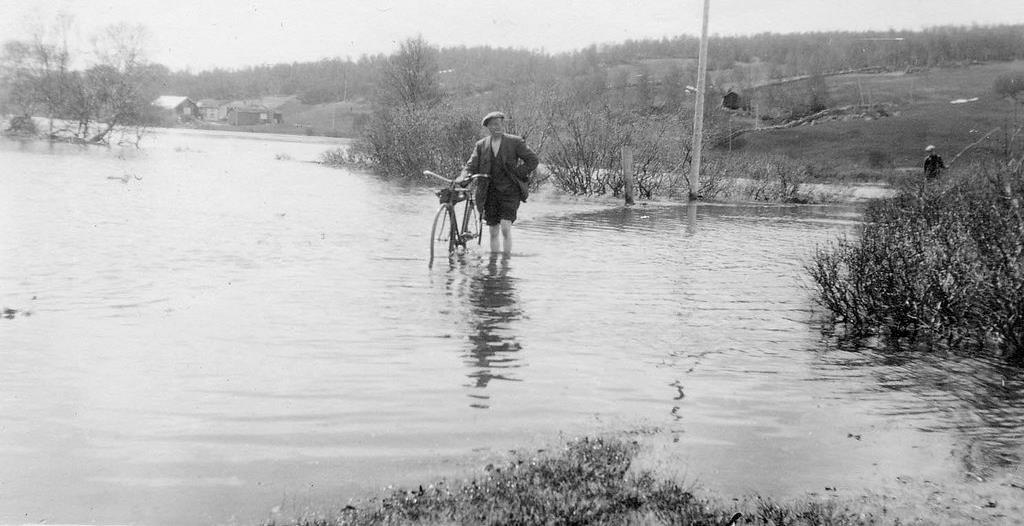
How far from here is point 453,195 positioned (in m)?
11.5

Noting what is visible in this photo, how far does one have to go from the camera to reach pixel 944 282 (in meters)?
7.65

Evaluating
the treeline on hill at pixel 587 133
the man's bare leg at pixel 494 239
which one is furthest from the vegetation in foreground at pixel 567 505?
the treeline on hill at pixel 587 133

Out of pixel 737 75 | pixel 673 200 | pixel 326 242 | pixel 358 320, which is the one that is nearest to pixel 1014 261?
pixel 358 320

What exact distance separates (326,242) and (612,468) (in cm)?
1017

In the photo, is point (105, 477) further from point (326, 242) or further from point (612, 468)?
point (326, 242)

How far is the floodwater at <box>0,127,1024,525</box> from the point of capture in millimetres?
4254

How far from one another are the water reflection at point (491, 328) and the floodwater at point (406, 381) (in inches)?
1.3

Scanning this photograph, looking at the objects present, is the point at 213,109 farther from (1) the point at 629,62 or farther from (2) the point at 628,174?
(2) the point at 628,174

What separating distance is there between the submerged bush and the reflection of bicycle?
4.75 m

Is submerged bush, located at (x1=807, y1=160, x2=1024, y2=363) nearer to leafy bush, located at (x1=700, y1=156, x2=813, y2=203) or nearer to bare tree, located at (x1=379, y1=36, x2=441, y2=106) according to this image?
leafy bush, located at (x1=700, y1=156, x2=813, y2=203)

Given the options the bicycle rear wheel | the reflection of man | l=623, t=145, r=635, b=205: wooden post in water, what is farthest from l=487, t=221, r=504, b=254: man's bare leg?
l=623, t=145, r=635, b=205: wooden post in water

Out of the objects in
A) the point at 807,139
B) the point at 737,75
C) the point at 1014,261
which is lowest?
the point at 1014,261

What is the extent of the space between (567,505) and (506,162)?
817 centimetres

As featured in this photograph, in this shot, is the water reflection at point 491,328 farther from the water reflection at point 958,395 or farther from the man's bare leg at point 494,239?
the water reflection at point 958,395
